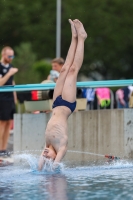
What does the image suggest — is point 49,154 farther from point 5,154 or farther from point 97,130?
point 5,154

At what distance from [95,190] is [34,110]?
19.8ft

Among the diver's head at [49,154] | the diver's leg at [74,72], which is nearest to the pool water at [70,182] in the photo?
the diver's head at [49,154]

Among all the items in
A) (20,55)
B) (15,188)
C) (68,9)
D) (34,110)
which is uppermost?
(68,9)

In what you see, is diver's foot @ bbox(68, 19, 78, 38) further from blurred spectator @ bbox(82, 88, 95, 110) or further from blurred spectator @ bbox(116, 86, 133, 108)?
blurred spectator @ bbox(116, 86, 133, 108)

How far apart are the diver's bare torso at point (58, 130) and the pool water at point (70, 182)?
421 mm

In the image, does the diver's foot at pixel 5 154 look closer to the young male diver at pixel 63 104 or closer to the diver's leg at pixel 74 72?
the young male diver at pixel 63 104

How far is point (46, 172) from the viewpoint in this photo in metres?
11.0

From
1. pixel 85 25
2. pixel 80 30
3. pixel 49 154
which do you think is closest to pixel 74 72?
pixel 80 30

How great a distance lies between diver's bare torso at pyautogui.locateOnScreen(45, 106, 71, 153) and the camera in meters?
11.4

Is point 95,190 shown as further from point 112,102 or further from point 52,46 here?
point 52,46

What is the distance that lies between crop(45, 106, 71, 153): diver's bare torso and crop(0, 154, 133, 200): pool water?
0.42 metres

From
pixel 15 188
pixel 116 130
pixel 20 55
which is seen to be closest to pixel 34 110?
pixel 116 130

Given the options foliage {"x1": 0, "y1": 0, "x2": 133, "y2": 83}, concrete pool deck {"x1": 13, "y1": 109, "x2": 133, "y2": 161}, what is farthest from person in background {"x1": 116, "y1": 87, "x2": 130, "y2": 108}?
foliage {"x1": 0, "y1": 0, "x2": 133, "y2": 83}

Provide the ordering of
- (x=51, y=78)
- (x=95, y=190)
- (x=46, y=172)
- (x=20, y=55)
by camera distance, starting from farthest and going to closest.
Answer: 1. (x=20, y=55)
2. (x=51, y=78)
3. (x=46, y=172)
4. (x=95, y=190)
